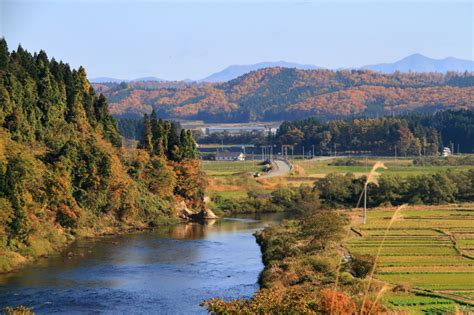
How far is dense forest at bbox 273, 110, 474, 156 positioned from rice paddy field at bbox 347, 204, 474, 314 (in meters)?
48.1

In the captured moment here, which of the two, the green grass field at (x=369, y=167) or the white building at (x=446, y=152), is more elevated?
the white building at (x=446, y=152)

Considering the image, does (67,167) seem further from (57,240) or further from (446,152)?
(446,152)

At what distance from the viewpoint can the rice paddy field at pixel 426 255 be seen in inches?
1131

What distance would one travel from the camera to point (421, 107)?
595 feet

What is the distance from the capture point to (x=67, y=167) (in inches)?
1939

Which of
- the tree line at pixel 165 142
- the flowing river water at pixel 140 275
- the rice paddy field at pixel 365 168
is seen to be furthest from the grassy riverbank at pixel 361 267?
the rice paddy field at pixel 365 168

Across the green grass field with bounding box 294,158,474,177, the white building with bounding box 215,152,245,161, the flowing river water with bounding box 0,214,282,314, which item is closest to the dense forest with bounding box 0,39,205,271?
the flowing river water with bounding box 0,214,282,314

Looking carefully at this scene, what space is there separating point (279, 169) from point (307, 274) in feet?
185

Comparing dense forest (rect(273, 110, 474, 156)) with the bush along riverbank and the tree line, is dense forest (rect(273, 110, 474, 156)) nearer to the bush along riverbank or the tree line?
the tree line

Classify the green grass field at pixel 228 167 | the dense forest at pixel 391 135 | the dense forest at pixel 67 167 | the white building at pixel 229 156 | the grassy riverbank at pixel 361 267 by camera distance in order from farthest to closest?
1. the white building at pixel 229 156
2. the dense forest at pixel 391 135
3. the green grass field at pixel 228 167
4. the dense forest at pixel 67 167
5. the grassy riverbank at pixel 361 267

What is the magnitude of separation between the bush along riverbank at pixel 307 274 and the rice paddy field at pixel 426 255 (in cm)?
133

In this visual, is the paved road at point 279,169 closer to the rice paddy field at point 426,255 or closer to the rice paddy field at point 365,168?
the rice paddy field at point 365,168

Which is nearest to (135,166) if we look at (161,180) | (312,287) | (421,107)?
(161,180)

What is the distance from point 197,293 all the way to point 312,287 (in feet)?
18.8
